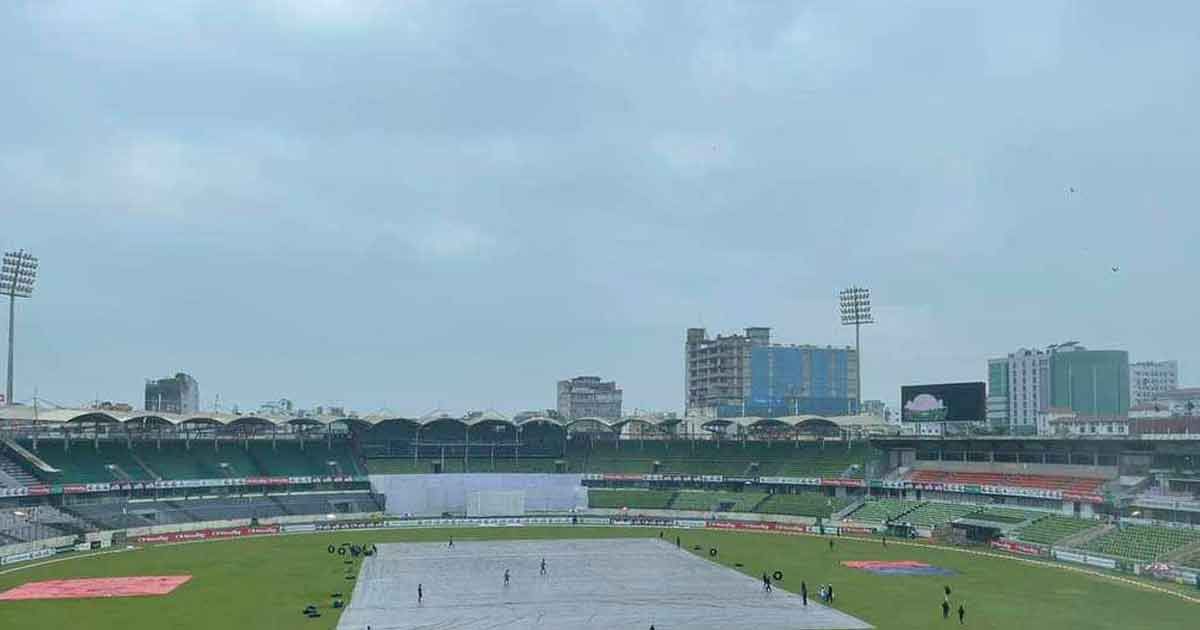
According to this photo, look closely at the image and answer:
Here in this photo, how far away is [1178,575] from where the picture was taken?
2687 inches

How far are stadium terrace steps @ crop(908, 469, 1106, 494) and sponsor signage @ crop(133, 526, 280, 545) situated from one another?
2776 inches

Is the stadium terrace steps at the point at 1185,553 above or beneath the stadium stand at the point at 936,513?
above

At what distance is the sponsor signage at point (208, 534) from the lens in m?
96.6

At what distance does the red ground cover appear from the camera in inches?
2488

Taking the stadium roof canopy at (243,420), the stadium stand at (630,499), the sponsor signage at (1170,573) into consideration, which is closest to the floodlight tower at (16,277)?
the stadium roof canopy at (243,420)

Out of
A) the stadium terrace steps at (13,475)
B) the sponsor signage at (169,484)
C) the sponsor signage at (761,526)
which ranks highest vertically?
the stadium terrace steps at (13,475)

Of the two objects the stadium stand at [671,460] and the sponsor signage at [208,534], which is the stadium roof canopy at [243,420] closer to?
the stadium stand at [671,460]

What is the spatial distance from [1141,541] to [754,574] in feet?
103

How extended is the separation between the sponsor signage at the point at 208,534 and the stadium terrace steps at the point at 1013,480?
231ft

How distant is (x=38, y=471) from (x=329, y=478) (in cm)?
3285

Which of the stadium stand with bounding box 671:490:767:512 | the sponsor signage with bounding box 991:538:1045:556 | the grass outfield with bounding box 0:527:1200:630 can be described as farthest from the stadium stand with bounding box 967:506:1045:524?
the stadium stand with bounding box 671:490:767:512

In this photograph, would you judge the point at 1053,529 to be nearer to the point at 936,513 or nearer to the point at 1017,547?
the point at 1017,547

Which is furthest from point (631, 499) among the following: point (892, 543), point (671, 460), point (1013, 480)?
point (1013, 480)

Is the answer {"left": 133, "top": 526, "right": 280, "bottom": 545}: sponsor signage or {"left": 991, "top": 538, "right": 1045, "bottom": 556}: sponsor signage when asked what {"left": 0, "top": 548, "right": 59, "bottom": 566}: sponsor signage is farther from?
{"left": 991, "top": 538, "right": 1045, "bottom": 556}: sponsor signage
